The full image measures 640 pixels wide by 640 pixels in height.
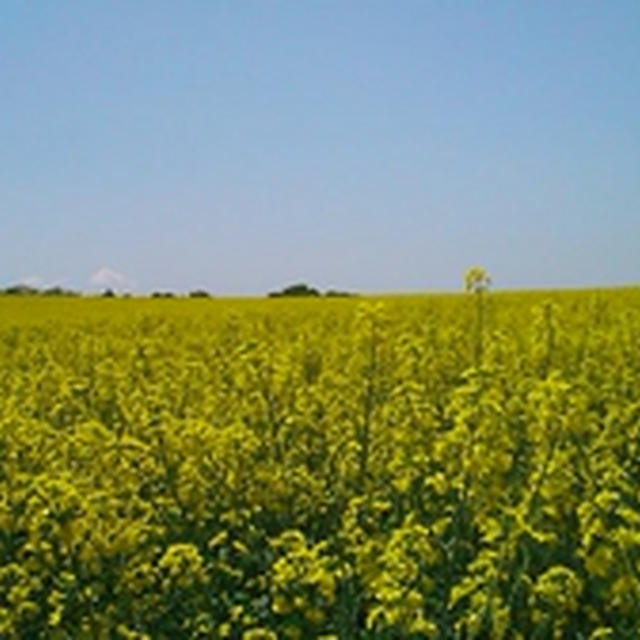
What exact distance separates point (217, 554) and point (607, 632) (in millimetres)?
3139

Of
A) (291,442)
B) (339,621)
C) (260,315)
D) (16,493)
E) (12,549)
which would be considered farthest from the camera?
(260,315)

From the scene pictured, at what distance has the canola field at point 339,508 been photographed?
5.82 metres

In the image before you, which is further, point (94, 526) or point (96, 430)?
point (96, 430)

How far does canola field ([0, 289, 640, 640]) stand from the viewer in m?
5.82

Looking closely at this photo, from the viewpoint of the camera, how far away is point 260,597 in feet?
23.8

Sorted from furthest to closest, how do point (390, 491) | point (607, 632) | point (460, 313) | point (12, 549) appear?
1. point (460, 313)
2. point (390, 491)
3. point (12, 549)
4. point (607, 632)

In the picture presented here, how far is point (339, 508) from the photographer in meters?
7.84

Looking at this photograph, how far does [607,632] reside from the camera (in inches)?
207

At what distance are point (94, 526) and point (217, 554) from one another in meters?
1.74

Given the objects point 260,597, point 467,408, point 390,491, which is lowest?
point 260,597

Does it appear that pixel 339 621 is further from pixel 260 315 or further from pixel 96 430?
pixel 260 315

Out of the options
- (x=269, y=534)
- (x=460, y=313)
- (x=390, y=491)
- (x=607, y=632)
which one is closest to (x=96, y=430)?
(x=269, y=534)

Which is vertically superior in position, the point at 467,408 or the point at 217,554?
the point at 467,408

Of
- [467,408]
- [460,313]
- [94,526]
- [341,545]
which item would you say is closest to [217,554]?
[341,545]
